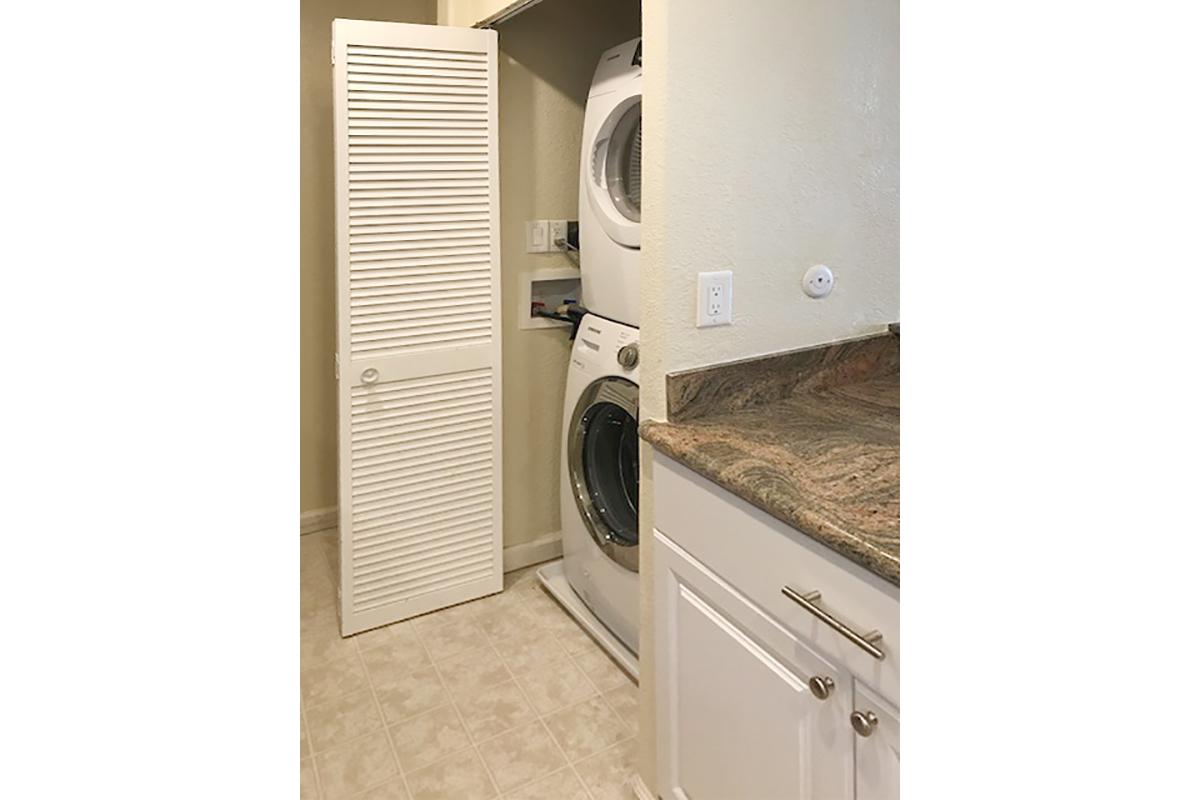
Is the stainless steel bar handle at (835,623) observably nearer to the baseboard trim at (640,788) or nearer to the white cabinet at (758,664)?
the white cabinet at (758,664)

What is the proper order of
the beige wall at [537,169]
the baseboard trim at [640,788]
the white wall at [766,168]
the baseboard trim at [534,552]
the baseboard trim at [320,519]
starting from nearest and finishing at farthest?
the white wall at [766,168], the baseboard trim at [640,788], the beige wall at [537,169], the baseboard trim at [534,552], the baseboard trim at [320,519]

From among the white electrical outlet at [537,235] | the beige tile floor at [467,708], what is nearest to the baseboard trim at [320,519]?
the beige tile floor at [467,708]

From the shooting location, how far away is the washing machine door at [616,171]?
2.16 metres

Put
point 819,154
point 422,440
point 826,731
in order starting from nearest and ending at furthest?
point 826,731 → point 819,154 → point 422,440

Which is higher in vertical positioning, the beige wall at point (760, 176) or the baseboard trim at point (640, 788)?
the beige wall at point (760, 176)

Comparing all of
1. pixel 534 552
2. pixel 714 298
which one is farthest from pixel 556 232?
pixel 714 298

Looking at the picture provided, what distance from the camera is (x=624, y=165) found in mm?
2242

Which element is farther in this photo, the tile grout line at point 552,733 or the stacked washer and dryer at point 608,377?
the stacked washer and dryer at point 608,377

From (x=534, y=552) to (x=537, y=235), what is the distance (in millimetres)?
1077

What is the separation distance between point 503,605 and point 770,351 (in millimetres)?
1371
